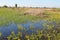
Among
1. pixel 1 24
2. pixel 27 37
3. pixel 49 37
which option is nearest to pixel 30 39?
pixel 27 37

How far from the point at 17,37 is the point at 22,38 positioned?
0.42m

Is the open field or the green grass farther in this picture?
the open field

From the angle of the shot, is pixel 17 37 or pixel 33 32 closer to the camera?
pixel 17 37

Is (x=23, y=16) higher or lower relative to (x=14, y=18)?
lower

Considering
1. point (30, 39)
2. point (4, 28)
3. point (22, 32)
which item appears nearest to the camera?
point (30, 39)

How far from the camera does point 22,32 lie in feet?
57.7

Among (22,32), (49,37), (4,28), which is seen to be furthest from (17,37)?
(4,28)

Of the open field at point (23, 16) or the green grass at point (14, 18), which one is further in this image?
the open field at point (23, 16)

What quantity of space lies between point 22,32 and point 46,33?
213 centimetres

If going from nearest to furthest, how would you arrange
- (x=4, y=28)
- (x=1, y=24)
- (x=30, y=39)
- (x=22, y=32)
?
1. (x=30, y=39)
2. (x=22, y=32)
3. (x=4, y=28)
4. (x=1, y=24)

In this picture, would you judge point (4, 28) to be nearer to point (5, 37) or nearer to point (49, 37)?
point (5, 37)

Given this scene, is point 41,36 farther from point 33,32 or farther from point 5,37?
point 5,37

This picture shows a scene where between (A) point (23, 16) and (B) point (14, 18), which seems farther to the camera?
(A) point (23, 16)

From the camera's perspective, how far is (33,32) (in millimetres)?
17938
